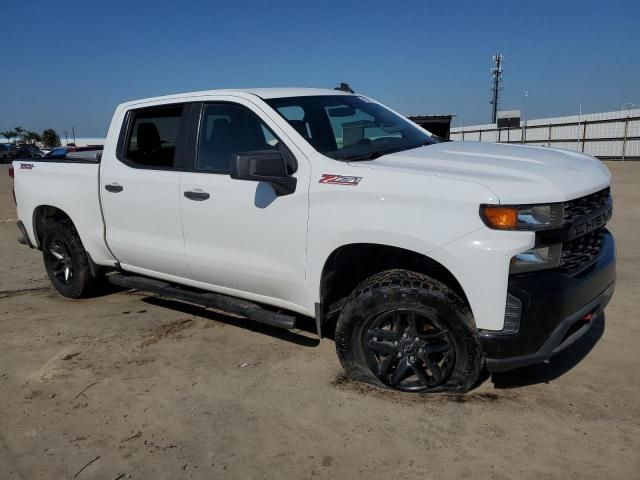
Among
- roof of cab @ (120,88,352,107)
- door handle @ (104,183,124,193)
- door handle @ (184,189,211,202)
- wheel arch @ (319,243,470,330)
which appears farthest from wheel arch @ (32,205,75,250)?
wheel arch @ (319,243,470,330)

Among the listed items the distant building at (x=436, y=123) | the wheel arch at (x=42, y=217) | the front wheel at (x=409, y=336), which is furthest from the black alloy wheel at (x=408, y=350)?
the distant building at (x=436, y=123)

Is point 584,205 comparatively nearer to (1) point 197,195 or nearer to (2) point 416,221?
(2) point 416,221

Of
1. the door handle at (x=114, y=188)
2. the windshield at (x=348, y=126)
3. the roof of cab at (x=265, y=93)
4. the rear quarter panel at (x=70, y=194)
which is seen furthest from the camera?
the rear quarter panel at (x=70, y=194)

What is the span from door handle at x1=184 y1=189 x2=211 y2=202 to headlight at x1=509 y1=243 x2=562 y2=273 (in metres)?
2.12

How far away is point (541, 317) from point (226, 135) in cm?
245

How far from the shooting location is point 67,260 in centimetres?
549

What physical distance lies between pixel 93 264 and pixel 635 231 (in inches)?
276

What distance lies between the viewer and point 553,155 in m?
3.46

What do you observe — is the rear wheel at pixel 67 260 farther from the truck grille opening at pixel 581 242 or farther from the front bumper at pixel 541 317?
the truck grille opening at pixel 581 242

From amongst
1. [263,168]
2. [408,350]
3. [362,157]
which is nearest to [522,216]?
[408,350]

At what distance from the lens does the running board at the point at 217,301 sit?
3707 millimetres

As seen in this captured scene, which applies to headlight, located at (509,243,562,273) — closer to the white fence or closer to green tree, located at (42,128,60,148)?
the white fence

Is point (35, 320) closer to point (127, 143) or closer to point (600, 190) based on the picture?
point (127, 143)

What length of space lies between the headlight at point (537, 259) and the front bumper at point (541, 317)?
0.04 metres
